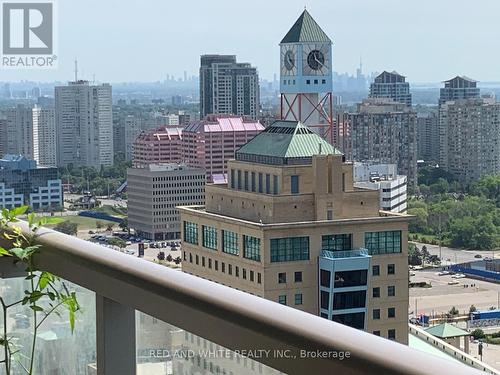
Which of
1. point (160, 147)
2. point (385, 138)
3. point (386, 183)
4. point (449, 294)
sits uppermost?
point (385, 138)

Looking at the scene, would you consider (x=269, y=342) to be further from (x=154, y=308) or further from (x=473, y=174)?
A: (x=473, y=174)

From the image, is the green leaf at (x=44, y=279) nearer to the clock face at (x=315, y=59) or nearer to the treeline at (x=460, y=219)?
the clock face at (x=315, y=59)

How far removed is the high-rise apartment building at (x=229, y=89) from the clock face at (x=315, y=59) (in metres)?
14.1

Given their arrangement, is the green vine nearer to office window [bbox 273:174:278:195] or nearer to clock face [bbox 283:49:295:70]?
office window [bbox 273:174:278:195]

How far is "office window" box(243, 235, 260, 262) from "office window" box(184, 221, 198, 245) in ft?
2.12

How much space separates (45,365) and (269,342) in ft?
0.71

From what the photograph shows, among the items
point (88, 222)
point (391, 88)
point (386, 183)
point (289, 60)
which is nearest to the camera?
point (289, 60)

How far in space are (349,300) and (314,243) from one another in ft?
1.44

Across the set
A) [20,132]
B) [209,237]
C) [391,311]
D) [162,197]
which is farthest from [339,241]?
[20,132]

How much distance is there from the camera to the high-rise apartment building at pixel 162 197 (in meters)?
13.9

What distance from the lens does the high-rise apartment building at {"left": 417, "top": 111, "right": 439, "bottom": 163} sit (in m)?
21.4

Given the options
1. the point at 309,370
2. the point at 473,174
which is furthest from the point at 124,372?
the point at 473,174

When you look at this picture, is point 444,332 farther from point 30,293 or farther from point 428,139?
point 428,139

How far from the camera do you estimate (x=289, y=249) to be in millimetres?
6430
